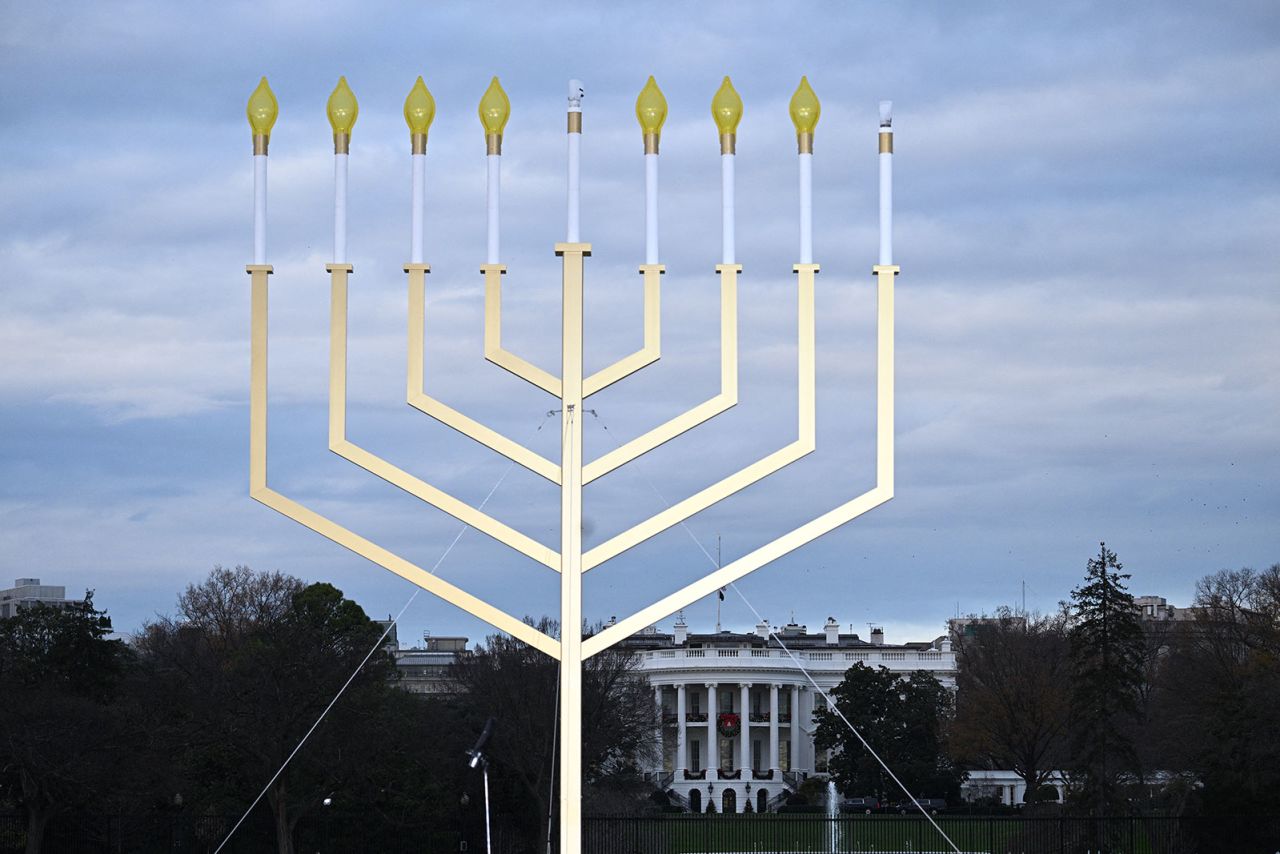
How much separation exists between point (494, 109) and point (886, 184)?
1895 mm

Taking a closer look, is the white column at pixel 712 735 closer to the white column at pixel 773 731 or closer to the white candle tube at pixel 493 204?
the white column at pixel 773 731

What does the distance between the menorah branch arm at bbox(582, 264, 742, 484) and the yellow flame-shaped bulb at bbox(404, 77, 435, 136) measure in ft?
5.15

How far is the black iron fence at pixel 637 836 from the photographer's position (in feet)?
73.2

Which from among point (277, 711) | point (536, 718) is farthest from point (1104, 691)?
point (277, 711)

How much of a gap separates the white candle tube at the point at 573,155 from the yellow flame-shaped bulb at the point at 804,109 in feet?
3.36

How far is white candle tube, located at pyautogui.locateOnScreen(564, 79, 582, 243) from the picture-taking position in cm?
895

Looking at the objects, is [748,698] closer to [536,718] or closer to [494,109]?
[536,718]

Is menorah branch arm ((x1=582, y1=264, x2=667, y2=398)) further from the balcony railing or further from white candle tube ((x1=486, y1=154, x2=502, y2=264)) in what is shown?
the balcony railing

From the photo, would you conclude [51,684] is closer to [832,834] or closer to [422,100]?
[832,834]

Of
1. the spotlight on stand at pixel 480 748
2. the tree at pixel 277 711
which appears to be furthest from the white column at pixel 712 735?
the spotlight on stand at pixel 480 748

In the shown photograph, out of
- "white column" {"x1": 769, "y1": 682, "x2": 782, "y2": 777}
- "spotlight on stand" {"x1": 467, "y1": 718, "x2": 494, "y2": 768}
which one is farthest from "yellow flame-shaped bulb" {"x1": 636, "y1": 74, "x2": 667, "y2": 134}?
"white column" {"x1": 769, "y1": 682, "x2": 782, "y2": 777}

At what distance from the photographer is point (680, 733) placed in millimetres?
59375

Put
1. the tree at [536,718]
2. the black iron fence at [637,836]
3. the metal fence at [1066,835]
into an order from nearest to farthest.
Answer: the metal fence at [1066,835] < the black iron fence at [637,836] < the tree at [536,718]

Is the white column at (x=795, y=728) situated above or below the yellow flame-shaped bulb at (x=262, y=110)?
below
